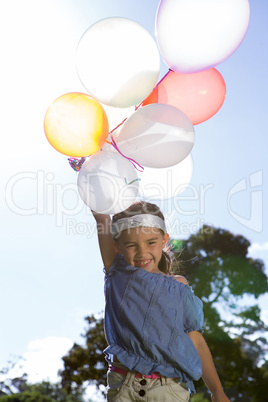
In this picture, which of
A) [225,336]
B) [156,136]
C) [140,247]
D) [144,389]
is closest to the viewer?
[144,389]

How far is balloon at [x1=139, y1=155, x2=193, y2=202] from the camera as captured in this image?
84.3 inches

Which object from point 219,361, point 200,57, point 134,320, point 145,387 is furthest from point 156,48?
point 219,361

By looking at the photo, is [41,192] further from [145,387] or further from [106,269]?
[145,387]

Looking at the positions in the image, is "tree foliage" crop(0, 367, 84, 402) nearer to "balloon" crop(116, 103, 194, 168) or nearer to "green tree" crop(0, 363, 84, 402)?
"green tree" crop(0, 363, 84, 402)

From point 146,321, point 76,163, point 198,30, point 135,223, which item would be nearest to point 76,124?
point 76,163

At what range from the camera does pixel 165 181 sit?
2154mm

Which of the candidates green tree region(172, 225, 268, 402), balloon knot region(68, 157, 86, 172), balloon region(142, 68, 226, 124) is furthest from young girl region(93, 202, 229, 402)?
green tree region(172, 225, 268, 402)

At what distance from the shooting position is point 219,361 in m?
8.86

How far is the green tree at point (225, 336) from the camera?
29.2 ft

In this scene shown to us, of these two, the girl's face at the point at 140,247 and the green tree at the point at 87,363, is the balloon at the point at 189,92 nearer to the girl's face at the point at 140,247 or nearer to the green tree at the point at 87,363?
the girl's face at the point at 140,247

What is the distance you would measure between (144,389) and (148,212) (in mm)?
811

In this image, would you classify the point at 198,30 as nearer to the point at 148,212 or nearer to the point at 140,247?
the point at 148,212

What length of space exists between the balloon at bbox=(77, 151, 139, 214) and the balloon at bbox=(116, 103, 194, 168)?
73mm

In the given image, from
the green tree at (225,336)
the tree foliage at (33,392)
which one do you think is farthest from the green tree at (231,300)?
the tree foliage at (33,392)
